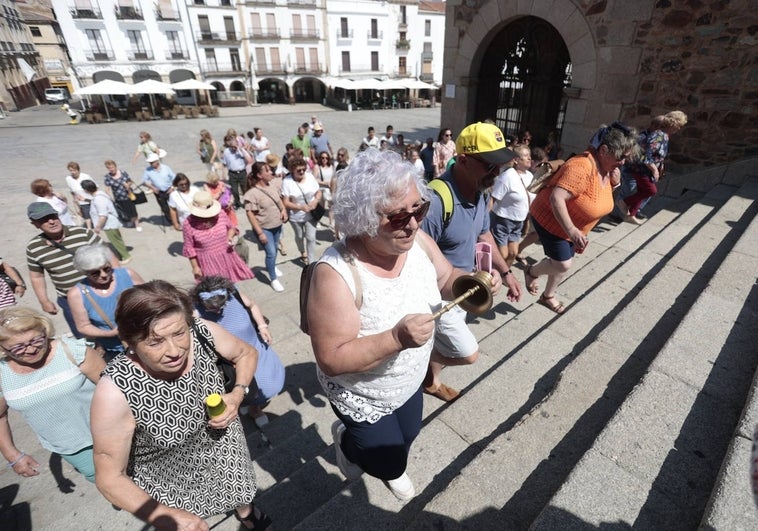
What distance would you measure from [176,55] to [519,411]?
4224 cm

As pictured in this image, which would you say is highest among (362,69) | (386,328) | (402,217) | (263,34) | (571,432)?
(263,34)

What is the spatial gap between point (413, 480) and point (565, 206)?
2.63 m

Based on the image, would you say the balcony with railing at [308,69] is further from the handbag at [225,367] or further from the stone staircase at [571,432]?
the handbag at [225,367]

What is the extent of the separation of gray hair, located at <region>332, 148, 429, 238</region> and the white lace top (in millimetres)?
168

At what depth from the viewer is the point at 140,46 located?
33.2 meters

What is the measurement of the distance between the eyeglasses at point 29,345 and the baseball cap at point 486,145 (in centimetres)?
271

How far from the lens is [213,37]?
34.6m

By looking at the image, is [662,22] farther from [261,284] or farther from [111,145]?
[111,145]

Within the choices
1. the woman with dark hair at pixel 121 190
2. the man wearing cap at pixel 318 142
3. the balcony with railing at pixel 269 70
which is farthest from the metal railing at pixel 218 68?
the woman with dark hair at pixel 121 190

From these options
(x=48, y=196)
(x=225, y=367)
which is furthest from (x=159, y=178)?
(x=225, y=367)

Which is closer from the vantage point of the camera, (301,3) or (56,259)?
(56,259)

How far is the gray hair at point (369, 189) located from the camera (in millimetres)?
1574

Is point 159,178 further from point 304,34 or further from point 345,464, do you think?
point 304,34

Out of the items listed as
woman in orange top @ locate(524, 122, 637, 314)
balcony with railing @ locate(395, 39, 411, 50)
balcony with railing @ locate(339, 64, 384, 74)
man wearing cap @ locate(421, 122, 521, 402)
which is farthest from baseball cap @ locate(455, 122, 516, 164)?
balcony with railing @ locate(395, 39, 411, 50)
